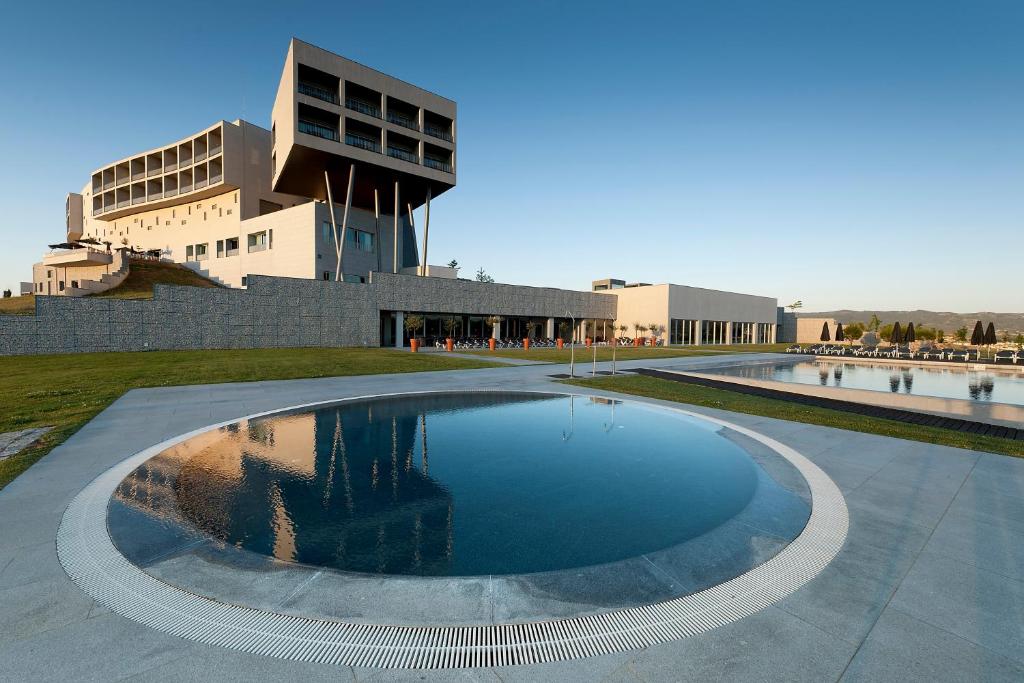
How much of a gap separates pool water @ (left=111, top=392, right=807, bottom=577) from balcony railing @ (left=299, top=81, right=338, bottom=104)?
3066cm

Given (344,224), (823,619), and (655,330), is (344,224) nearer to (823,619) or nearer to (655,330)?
(655,330)

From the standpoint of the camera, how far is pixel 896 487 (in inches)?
206

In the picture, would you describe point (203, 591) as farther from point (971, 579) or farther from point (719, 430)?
point (719, 430)

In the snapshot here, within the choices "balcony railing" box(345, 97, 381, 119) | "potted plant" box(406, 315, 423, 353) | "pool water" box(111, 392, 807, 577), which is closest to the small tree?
"potted plant" box(406, 315, 423, 353)

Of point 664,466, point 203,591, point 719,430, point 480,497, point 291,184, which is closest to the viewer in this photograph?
point 203,591

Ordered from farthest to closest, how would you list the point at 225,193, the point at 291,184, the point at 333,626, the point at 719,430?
the point at 225,193
the point at 291,184
the point at 719,430
the point at 333,626

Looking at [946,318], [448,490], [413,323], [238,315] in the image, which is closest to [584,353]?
[413,323]

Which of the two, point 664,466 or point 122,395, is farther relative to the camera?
point 122,395

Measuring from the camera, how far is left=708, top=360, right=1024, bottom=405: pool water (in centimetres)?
1555

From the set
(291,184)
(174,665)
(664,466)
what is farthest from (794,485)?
(291,184)

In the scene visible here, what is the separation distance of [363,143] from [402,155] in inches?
122

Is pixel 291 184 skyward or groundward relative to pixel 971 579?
skyward

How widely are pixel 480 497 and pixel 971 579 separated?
4254 millimetres

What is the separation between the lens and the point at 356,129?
112 feet
